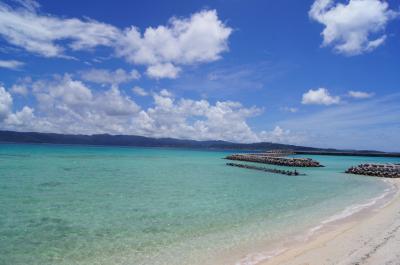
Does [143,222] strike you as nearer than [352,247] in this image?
No

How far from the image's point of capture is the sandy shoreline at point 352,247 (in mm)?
9953

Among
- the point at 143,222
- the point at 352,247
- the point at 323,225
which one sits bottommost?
the point at 143,222

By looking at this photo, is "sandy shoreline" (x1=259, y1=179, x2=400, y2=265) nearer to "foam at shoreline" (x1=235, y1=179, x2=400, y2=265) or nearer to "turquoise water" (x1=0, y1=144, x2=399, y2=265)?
"foam at shoreline" (x1=235, y1=179, x2=400, y2=265)

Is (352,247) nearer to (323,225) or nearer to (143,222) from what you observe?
(323,225)

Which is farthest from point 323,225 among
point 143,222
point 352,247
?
point 143,222

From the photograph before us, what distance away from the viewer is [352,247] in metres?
11.4

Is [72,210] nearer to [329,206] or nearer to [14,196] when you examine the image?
[14,196]

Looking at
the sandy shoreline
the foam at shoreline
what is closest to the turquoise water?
the foam at shoreline

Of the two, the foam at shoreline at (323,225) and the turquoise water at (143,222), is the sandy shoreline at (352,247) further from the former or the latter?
the turquoise water at (143,222)

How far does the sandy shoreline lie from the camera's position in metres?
9.95

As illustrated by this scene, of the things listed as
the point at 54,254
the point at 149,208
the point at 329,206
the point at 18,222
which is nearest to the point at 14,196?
the point at 18,222

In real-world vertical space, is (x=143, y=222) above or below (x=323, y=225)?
below

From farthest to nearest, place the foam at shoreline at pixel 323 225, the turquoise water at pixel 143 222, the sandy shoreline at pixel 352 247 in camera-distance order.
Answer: the turquoise water at pixel 143 222 < the foam at shoreline at pixel 323 225 < the sandy shoreline at pixel 352 247

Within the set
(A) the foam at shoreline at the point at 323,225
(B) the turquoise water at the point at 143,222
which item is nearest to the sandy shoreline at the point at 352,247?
(A) the foam at shoreline at the point at 323,225
